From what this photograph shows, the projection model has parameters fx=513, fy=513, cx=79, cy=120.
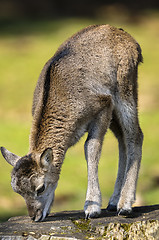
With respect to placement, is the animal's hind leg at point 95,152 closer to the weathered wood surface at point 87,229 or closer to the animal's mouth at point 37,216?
the weathered wood surface at point 87,229

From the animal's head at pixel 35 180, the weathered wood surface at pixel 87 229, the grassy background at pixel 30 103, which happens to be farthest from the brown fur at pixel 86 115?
the grassy background at pixel 30 103

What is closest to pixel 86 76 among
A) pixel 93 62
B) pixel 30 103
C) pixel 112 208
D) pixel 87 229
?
pixel 93 62

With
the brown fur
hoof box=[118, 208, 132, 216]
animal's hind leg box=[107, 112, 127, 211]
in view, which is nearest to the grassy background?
animal's hind leg box=[107, 112, 127, 211]

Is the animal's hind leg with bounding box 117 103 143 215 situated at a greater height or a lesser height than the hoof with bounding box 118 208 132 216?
greater

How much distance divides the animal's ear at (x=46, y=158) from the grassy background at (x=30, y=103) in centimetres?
661

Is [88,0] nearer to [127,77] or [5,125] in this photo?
[5,125]

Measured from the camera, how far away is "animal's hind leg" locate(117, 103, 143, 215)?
34.1 feet

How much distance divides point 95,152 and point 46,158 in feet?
3.80

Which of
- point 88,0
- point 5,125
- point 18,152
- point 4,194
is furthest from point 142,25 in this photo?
point 4,194

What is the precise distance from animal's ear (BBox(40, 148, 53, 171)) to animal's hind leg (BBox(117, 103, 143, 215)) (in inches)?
66.4

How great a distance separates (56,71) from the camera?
10.4 meters

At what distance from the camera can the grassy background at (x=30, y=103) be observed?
17.5 meters

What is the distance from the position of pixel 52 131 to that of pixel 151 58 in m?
25.3

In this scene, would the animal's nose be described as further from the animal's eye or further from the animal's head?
the animal's eye
